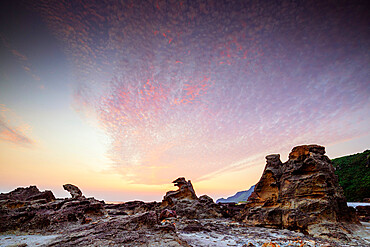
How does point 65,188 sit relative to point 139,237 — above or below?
above

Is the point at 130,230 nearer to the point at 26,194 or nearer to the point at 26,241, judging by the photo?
the point at 26,241

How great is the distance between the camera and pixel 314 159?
1466cm

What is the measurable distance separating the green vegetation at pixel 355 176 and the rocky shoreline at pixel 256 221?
112ft

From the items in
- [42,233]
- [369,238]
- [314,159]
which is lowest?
[369,238]

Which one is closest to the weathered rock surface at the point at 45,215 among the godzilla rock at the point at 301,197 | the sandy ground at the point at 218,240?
the sandy ground at the point at 218,240

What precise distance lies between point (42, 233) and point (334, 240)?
18151mm

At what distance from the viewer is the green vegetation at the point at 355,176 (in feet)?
118

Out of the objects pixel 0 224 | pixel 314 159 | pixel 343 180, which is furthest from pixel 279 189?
pixel 343 180

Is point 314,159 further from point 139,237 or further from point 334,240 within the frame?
point 139,237

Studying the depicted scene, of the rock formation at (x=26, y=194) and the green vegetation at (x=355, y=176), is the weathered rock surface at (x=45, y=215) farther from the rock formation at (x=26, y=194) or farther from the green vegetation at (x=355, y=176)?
the green vegetation at (x=355, y=176)

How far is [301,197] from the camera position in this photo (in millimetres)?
14172

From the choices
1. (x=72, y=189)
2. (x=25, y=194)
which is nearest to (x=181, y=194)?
(x=72, y=189)

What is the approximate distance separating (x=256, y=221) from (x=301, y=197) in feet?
16.0

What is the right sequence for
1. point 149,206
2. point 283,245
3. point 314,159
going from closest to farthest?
point 283,245 < point 314,159 < point 149,206
